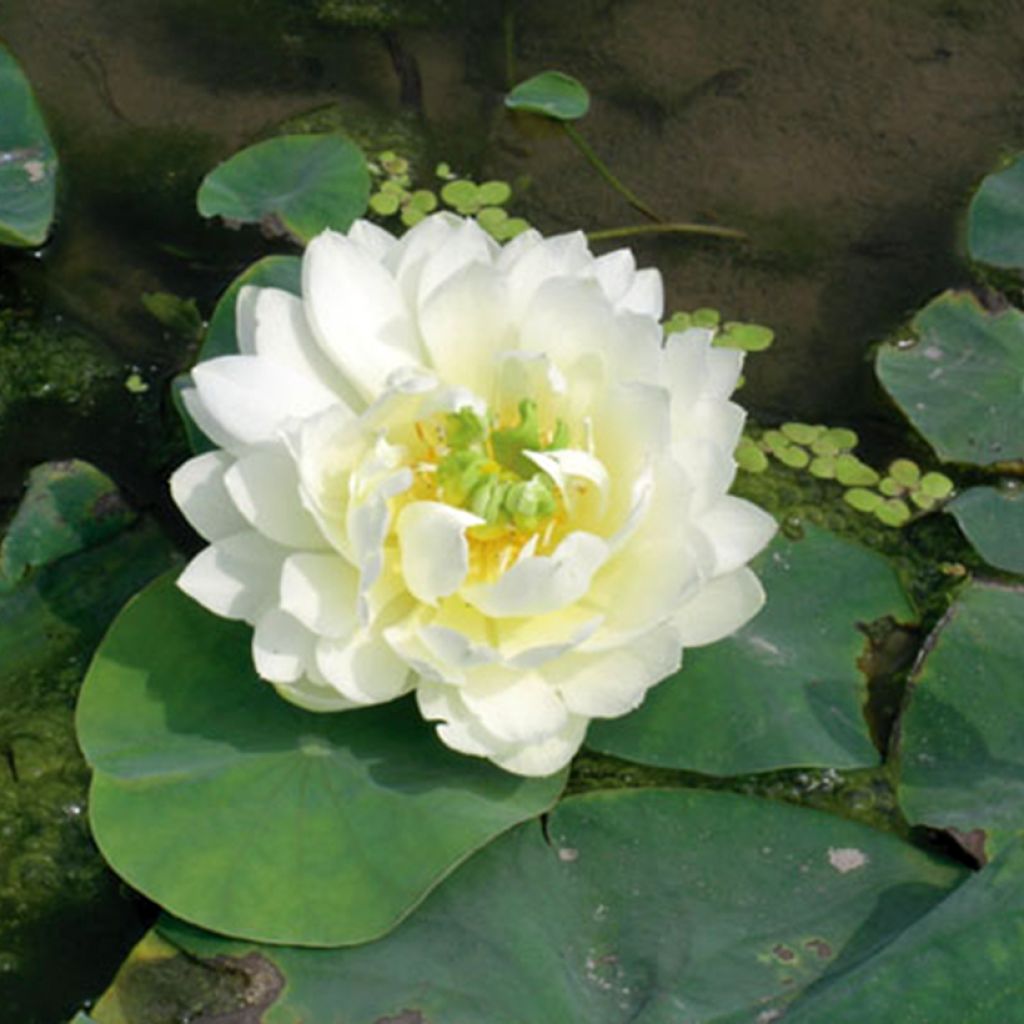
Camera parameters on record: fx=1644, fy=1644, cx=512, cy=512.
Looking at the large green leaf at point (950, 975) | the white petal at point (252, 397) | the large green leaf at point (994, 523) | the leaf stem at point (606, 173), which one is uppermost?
the white petal at point (252, 397)

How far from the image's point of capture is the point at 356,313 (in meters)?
1.76

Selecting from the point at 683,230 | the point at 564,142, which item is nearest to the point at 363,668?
the point at 683,230

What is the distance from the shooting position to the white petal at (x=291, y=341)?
177cm

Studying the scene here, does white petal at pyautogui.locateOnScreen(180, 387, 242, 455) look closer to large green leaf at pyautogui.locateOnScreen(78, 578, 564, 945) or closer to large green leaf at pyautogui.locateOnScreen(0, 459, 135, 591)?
large green leaf at pyautogui.locateOnScreen(78, 578, 564, 945)

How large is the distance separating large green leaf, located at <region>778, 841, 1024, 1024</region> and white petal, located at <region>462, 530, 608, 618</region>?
45 cm

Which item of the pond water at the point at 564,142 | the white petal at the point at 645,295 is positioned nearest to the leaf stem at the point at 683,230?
the pond water at the point at 564,142

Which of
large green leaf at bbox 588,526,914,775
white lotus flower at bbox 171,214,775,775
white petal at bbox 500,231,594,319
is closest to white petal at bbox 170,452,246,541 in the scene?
white lotus flower at bbox 171,214,775,775

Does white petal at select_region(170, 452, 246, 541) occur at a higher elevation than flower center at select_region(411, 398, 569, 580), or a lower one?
lower

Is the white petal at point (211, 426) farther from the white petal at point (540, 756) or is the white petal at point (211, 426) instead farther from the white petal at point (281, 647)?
the white petal at point (540, 756)

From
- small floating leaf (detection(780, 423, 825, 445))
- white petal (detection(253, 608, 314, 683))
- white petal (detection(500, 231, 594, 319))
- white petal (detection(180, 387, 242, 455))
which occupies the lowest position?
small floating leaf (detection(780, 423, 825, 445))

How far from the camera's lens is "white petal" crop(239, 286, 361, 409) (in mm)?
1769

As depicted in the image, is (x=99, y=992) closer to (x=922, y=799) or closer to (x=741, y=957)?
(x=741, y=957)

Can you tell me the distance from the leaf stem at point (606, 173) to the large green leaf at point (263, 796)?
1.12 metres

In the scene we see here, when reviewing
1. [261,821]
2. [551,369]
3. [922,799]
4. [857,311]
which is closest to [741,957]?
[922,799]
